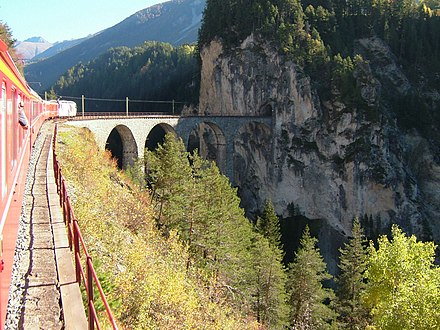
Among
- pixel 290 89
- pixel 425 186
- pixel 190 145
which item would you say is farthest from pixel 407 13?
pixel 190 145

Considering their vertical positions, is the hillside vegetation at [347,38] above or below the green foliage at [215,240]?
above

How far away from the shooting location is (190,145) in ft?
255

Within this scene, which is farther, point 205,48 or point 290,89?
point 205,48

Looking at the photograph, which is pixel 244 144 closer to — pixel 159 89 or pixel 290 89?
pixel 290 89

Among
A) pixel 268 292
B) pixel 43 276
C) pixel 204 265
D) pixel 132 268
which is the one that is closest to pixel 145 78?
pixel 268 292

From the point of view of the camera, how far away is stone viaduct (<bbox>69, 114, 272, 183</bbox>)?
A: 130 feet

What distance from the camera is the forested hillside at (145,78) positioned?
315 ft

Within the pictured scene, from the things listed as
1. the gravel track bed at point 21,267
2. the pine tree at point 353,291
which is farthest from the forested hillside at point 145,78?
the gravel track bed at point 21,267

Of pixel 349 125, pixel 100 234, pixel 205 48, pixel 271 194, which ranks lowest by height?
pixel 271 194

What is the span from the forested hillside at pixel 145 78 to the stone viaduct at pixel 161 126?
25387 millimetres

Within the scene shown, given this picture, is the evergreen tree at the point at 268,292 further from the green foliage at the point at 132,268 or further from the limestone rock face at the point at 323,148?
the limestone rock face at the point at 323,148

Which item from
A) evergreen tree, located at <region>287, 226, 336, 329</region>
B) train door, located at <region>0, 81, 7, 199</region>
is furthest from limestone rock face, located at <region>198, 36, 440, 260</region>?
train door, located at <region>0, 81, 7, 199</region>

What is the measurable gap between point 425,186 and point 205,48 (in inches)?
1601

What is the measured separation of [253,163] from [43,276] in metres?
58.0
